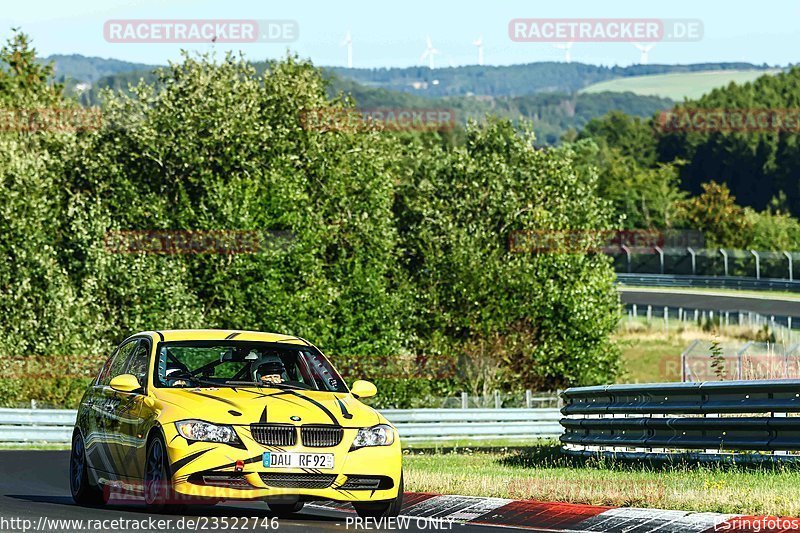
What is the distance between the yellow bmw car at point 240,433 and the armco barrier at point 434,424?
1773cm

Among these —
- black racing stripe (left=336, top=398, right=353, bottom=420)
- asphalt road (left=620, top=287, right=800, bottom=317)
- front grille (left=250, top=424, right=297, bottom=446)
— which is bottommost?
asphalt road (left=620, top=287, right=800, bottom=317)

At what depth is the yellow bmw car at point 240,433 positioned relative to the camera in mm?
10336

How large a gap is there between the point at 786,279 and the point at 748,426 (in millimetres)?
71222

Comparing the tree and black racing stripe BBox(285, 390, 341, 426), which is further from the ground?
black racing stripe BBox(285, 390, 341, 426)

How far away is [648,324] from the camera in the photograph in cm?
6762

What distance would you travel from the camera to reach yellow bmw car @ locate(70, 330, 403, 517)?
10336mm

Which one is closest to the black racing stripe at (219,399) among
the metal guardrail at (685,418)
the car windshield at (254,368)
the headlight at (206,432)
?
the headlight at (206,432)

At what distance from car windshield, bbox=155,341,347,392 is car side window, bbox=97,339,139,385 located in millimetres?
718

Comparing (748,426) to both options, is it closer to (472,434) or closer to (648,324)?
(472,434)

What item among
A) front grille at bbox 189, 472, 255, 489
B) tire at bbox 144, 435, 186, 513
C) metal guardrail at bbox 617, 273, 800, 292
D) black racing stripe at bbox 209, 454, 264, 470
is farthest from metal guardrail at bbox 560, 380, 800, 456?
metal guardrail at bbox 617, 273, 800, 292

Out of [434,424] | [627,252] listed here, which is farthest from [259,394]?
[627,252]

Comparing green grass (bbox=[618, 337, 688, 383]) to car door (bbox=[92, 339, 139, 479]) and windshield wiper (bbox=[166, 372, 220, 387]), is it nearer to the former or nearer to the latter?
car door (bbox=[92, 339, 139, 479])

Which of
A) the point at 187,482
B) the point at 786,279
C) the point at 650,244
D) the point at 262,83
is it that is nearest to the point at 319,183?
the point at 262,83

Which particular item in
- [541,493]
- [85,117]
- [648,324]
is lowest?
[648,324]
